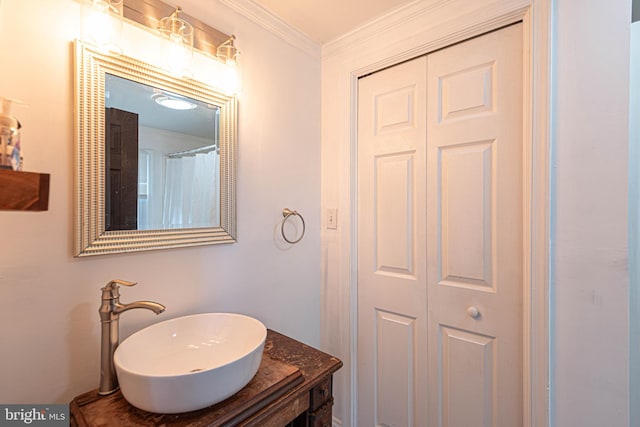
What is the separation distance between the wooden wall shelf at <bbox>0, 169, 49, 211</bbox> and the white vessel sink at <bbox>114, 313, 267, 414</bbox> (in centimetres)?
45

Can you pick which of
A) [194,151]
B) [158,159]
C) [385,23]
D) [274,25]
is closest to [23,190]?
[158,159]

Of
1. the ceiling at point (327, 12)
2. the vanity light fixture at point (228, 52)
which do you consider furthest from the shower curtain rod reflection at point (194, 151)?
the ceiling at point (327, 12)

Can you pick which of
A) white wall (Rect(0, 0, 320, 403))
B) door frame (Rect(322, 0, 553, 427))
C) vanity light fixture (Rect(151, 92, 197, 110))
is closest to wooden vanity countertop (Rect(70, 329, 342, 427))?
white wall (Rect(0, 0, 320, 403))

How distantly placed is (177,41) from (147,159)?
44cm

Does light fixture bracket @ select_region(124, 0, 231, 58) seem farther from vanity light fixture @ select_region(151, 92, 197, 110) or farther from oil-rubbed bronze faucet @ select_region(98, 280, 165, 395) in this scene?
oil-rubbed bronze faucet @ select_region(98, 280, 165, 395)

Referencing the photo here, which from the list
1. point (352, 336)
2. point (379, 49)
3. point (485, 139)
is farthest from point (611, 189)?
point (352, 336)

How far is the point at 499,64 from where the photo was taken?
1184mm

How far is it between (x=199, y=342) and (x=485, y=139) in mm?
1351

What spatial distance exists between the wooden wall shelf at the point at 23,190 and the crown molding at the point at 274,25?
1.11 meters

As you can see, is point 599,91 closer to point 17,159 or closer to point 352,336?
point 352,336

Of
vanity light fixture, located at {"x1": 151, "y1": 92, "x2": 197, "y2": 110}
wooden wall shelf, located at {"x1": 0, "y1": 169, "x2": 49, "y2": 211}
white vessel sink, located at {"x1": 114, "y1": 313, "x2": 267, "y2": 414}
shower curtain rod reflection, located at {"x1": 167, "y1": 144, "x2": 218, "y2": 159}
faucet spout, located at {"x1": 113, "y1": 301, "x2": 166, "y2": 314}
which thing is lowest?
white vessel sink, located at {"x1": 114, "y1": 313, "x2": 267, "y2": 414}

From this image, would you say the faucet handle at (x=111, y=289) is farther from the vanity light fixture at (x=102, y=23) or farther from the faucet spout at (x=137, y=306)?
the vanity light fixture at (x=102, y=23)

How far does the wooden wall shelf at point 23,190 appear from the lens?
0.47m

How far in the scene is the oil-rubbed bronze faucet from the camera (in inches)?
34.0
